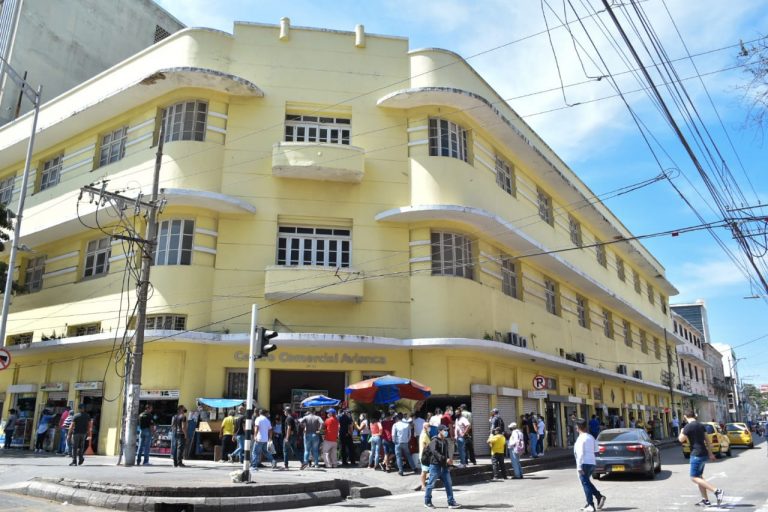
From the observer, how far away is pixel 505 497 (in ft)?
40.5

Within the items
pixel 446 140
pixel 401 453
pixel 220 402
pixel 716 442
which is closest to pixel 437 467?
pixel 401 453

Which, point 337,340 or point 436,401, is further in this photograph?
point 436,401

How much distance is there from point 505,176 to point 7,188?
71.4ft

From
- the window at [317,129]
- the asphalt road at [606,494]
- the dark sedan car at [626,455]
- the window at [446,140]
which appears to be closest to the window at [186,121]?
the window at [317,129]

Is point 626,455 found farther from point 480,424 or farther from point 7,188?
point 7,188

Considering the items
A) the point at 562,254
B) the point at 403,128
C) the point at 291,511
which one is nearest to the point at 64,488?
the point at 291,511

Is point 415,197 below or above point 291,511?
above

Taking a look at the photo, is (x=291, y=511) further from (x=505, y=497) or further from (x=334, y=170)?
(x=334, y=170)

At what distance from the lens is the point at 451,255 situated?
832 inches

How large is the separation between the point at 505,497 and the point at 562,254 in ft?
59.9

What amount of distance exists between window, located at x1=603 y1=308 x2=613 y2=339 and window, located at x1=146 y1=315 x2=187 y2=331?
80.3 ft

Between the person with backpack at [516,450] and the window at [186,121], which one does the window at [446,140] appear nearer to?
the window at [186,121]

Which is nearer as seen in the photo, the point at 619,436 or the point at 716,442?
the point at 619,436

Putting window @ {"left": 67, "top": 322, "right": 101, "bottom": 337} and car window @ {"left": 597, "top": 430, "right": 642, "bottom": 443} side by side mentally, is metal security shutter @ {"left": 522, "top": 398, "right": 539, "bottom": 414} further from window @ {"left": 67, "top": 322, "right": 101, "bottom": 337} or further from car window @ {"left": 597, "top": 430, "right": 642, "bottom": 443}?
window @ {"left": 67, "top": 322, "right": 101, "bottom": 337}
